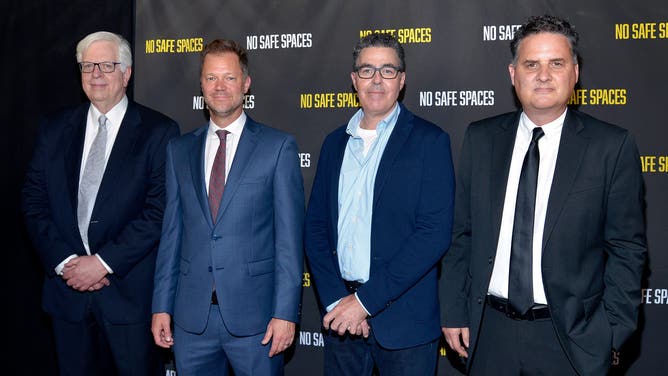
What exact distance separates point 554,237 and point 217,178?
4.35 feet

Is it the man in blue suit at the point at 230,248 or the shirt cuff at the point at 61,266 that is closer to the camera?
the man in blue suit at the point at 230,248

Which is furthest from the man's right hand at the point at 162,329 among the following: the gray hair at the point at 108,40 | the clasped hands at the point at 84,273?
the gray hair at the point at 108,40

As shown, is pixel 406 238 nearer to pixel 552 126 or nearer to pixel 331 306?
pixel 331 306

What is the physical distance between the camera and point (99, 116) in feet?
9.68

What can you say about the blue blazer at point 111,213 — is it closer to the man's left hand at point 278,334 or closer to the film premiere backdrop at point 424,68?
the man's left hand at point 278,334

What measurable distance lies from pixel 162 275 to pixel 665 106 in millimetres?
2599

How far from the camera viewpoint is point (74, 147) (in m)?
2.92

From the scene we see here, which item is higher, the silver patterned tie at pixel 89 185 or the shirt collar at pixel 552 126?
the shirt collar at pixel 552 126

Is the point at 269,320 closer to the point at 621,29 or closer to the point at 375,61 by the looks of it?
the point at 375,61

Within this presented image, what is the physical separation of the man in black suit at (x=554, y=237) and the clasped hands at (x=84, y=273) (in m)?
1.61

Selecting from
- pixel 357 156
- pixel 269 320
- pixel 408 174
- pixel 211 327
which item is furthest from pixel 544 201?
pixel 211 327

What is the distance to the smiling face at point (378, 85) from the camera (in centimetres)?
256

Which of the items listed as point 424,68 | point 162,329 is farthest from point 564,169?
point 162,329

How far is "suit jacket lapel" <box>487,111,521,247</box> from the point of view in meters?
2.28
